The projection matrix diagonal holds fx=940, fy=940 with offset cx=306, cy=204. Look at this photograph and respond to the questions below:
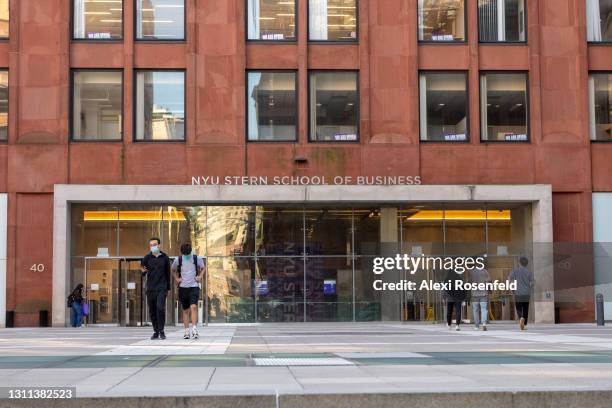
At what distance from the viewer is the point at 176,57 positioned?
1203 inches

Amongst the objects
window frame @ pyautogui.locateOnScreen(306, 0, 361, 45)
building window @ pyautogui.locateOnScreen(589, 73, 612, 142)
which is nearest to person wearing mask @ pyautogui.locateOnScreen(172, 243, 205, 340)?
window frame @ pyautogui.locateOnScreen(306, 0, 361, 45)

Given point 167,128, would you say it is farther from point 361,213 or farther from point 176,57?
point 361,213

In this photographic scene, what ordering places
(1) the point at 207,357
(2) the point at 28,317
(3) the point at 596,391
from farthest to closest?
(2) the point at 28,317
(1) the point at 207,357
(3) the point at 596,391

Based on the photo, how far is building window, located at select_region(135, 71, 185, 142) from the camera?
100 ft

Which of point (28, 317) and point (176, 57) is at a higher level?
point (176, 57)

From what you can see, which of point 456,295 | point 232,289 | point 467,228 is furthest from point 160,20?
point 456,295

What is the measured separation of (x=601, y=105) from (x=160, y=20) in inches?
590

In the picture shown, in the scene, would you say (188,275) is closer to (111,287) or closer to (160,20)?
(111,287)

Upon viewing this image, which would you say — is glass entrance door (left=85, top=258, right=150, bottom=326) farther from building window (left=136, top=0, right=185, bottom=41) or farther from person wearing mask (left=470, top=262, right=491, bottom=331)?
person wearing mask (left=470, top=262, right=491, bottom=331)

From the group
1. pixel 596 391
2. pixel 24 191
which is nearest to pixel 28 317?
→ pixel 24 191

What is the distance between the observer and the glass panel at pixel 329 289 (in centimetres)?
3103

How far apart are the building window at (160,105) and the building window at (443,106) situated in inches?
313

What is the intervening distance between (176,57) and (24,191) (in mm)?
6465

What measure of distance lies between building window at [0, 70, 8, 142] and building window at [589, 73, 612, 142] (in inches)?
756
